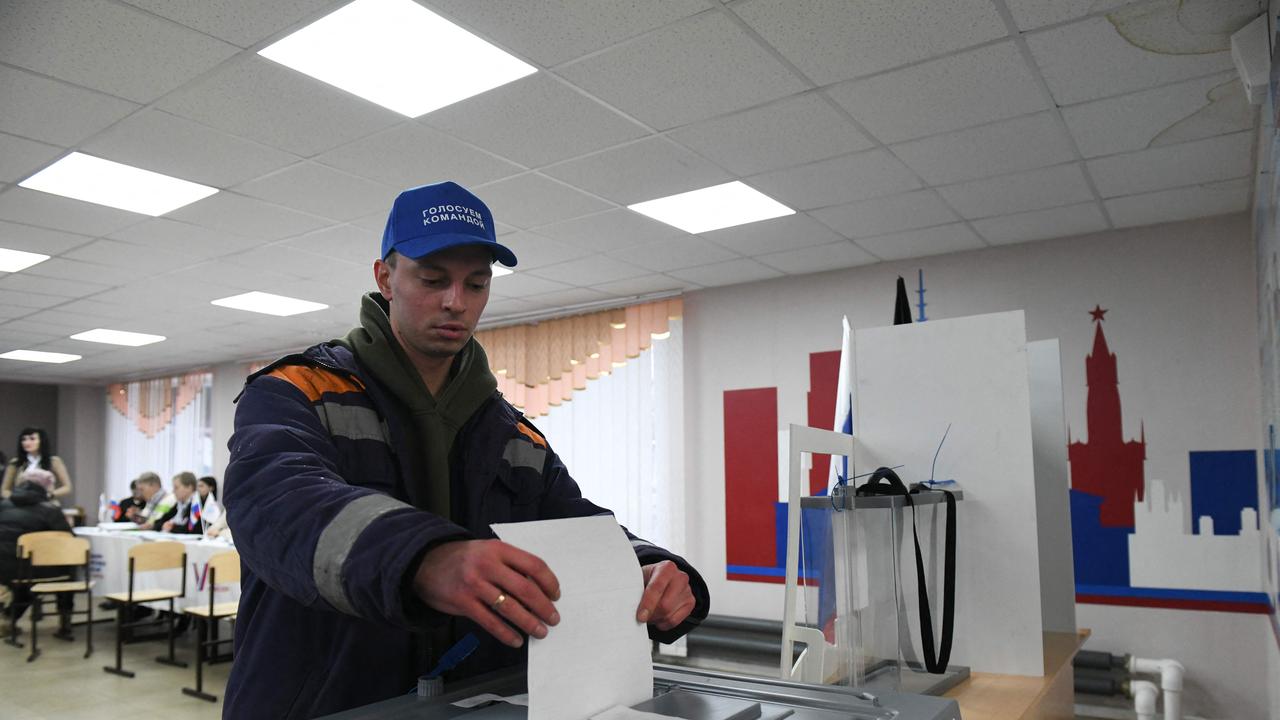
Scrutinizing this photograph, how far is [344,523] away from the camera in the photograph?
0.67 metres

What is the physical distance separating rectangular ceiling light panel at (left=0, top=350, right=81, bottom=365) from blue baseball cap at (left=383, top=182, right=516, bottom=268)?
8.84m

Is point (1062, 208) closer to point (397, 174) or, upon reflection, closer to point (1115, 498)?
point (1115, 498)

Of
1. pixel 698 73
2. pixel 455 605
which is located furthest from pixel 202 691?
pixel 455 605

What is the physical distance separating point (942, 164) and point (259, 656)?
3.23m

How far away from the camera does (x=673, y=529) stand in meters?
5.68

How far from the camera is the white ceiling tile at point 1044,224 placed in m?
4.05

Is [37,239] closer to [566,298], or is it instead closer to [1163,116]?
[566,298]

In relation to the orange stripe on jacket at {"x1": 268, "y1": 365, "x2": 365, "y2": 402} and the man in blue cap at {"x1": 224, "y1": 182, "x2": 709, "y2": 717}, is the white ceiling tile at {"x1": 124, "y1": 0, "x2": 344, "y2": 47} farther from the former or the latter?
the orange stripe on jacket at {"x1": 268, "y1": 365, "x2": 365, "y2": 402}

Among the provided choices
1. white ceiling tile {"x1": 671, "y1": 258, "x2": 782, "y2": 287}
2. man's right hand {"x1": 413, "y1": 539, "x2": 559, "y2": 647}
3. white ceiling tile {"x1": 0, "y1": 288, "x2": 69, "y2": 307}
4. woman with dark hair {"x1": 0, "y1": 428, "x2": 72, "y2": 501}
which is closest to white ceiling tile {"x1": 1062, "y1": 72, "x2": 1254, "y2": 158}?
white ceiling tile {"x1": 671, "y1": 258, "x2": 782, "y2": 287}

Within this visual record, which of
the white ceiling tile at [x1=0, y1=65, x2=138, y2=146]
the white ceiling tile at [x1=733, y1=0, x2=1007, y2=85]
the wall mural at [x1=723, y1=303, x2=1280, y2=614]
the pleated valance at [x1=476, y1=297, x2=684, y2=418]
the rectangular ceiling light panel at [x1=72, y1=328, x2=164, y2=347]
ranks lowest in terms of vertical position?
the wall mural at [x1=723, y1=303, x2=1280, y2=614]

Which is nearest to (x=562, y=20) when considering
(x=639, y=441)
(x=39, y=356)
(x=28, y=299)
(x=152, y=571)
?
(x=639, y=441)

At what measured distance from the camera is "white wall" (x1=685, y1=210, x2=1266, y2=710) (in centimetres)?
407

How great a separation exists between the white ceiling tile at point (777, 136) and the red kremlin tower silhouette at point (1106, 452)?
2095mm

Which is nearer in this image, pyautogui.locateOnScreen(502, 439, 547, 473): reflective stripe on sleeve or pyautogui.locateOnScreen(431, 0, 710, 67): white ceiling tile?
pyautogui.locateOnScreen(502, 439, 547, 473): reflective stripe on sleeve
